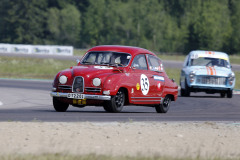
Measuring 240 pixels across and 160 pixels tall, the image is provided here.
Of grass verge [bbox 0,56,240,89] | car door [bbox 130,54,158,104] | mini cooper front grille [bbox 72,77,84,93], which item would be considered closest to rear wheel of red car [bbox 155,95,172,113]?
car door [bbox 130,54,158,104]

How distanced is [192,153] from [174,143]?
2.62 feet

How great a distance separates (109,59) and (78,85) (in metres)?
1.42

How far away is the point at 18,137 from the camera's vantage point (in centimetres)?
914

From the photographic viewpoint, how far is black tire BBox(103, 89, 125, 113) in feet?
45.0

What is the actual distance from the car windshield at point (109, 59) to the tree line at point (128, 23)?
8123cm

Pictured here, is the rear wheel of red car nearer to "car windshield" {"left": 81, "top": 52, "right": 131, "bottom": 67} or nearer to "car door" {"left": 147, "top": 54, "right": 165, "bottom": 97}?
"car door" {"left": 147, "top": 54, "right": 165, "bottom": 97}

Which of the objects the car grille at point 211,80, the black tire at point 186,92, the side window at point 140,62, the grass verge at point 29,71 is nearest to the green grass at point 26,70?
the grass verge at point 29,71

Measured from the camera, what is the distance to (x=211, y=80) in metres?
22.6

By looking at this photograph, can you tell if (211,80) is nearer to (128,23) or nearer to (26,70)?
(26,70)

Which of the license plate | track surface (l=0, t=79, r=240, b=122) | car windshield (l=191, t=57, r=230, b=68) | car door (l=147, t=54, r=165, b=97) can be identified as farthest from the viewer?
car windshield (l=191, t=57, r=230, b=68)

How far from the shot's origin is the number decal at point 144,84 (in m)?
14.7

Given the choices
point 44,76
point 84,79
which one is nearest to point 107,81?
point 84,79

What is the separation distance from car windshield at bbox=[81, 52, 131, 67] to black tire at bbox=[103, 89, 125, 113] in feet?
3.09

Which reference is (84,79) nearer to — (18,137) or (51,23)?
(18,137)
